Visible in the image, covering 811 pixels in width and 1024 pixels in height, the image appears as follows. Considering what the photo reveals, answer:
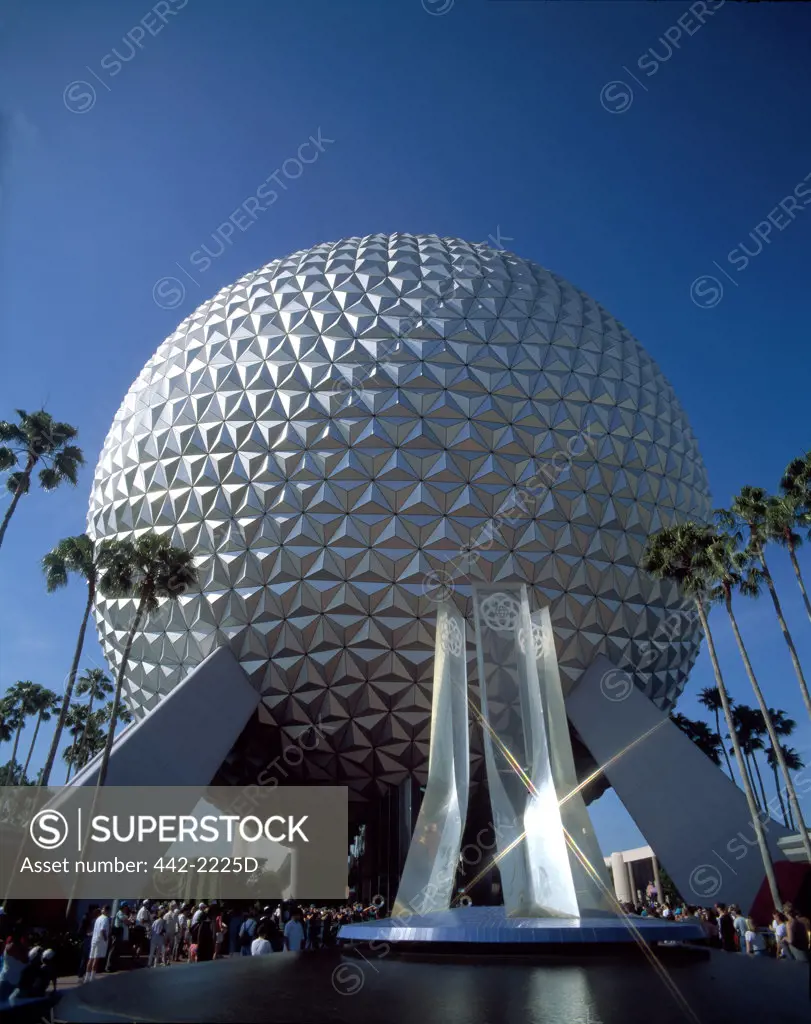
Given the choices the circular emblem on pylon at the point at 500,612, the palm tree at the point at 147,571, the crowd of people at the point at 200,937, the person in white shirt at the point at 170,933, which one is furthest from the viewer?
the palm tree at the point at 147,571

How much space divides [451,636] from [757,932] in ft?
27.5

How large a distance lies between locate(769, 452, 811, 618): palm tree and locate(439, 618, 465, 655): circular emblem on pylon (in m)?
10.6

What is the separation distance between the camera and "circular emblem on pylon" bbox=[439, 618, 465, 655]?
16.8 m

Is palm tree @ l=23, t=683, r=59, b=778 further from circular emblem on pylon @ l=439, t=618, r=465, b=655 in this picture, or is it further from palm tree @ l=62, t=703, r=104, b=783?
circular emblem on pylon @ l=439, t=618, r=465, b=655

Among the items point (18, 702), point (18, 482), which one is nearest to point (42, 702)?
point (18, 702)

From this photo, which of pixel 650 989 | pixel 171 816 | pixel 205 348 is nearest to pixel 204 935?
pixel 171 816

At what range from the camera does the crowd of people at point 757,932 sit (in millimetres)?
9945

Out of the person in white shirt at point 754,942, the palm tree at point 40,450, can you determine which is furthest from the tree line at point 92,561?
the person in white shirt at point 754,942

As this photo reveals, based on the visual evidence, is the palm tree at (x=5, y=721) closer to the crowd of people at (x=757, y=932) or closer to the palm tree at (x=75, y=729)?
the palm tree at (x=75, y=729)

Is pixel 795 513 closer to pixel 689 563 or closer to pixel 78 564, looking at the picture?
pixel 689 563

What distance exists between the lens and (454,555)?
808 inches

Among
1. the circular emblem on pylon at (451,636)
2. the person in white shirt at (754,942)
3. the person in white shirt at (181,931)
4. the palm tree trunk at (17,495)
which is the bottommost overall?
the person in white shirt at (754,942)

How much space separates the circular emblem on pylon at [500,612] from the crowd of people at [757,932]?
6.62m

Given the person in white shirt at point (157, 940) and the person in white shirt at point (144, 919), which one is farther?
the person in white shirt at point (144, 919)
